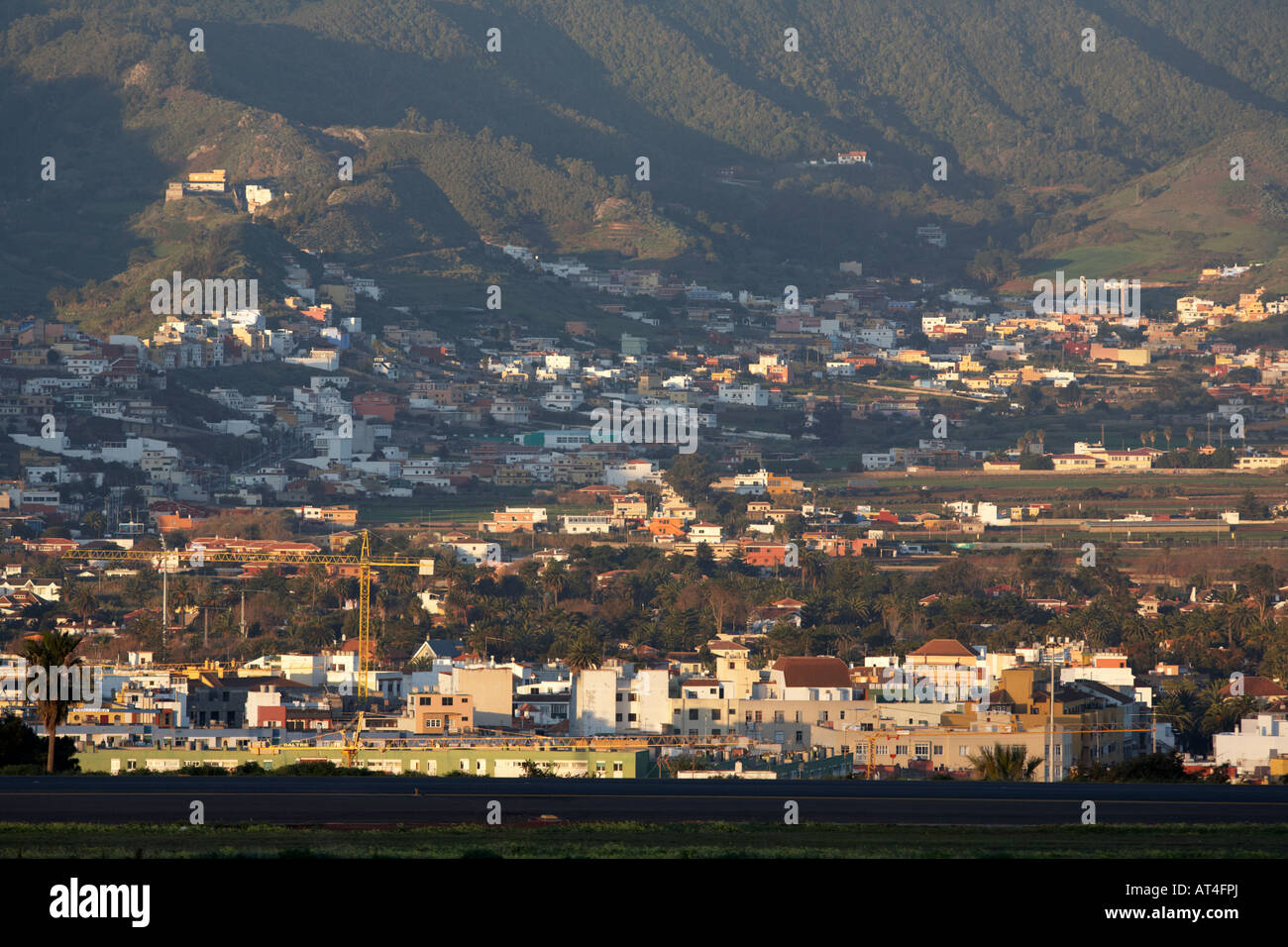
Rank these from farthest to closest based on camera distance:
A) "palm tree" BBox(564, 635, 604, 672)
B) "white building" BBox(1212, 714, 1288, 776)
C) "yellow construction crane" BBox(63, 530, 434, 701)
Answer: "yellow construction crane" BBox(63, 530, 434, 701) < "palm tree" BBox(564, 635, 604, 672) < "white building" BBox(1212, 714, 1288, 776)

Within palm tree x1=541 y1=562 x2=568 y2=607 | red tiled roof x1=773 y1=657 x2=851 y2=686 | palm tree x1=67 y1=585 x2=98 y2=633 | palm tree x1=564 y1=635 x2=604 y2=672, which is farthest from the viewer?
palm tree x1=541 y1=562 x2=568 y2=607

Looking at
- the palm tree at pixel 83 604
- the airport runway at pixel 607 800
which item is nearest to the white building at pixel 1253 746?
the airport runway at pixel 607 800

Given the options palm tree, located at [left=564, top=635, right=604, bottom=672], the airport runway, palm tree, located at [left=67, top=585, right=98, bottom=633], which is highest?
palm tree, located at [left=67, top=585, right=98, bottom=633]

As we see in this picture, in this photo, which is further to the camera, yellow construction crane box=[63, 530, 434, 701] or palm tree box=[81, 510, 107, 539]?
palm tree box=[81, 510, 107, 539]

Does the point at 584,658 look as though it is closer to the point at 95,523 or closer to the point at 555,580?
the point at 555,580

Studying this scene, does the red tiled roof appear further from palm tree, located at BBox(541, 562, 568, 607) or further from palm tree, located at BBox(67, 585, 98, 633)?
palm tree, located at BBox(67, 585, 98, 633)

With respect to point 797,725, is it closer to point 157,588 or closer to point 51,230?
point 157,588

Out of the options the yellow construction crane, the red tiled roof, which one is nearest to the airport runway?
the red tiled roof

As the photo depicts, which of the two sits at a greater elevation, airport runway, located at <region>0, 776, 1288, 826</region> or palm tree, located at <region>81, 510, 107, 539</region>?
palm tree, located at <region>81, 510, 107, 539</region>

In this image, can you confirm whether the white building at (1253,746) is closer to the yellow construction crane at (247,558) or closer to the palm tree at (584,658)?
the palm tree at (584,658)
